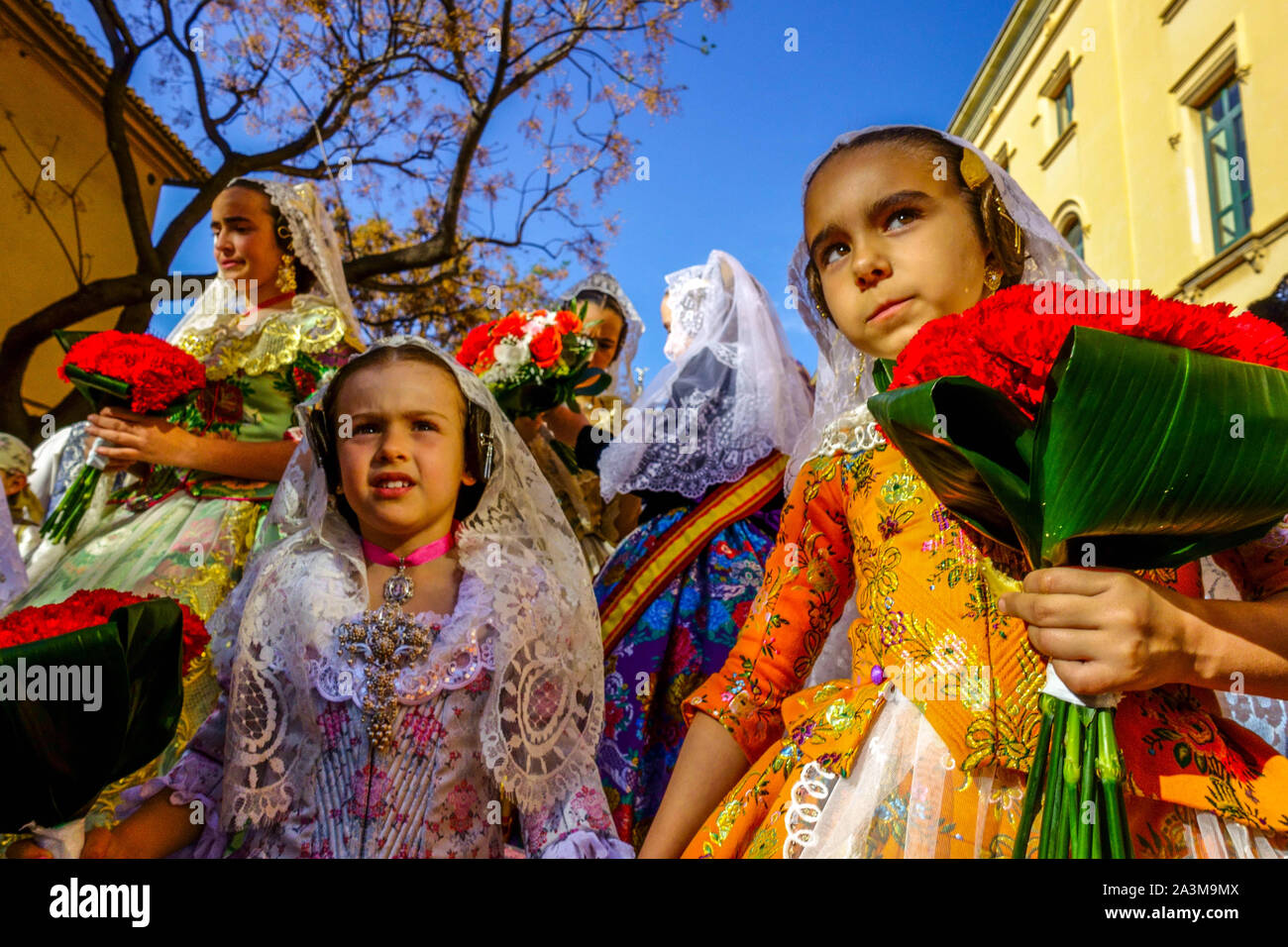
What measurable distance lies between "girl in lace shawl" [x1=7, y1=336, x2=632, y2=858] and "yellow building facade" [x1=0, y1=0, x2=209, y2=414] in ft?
9.43

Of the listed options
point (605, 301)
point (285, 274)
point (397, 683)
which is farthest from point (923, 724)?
point (605, 301)

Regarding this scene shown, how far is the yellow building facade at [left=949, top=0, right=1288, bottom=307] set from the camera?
3.01m

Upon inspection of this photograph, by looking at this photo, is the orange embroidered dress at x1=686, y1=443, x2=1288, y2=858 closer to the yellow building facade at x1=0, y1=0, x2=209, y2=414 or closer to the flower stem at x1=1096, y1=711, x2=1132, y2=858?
the flower stem at x1=1096, y1=711, x2=1132, y2=858

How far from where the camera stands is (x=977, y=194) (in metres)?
1.59

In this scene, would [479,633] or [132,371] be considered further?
[132,371]

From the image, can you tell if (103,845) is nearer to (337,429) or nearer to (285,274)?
(337,429)

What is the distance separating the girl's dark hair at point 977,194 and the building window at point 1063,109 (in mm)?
2919

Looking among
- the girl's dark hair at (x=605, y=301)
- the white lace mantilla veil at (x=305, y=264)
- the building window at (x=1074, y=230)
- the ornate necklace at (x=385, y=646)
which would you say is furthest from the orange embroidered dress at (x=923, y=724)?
the building window at (x=1074, y=230)

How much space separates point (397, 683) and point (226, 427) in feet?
5.16

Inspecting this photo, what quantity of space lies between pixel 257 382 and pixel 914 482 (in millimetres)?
2289

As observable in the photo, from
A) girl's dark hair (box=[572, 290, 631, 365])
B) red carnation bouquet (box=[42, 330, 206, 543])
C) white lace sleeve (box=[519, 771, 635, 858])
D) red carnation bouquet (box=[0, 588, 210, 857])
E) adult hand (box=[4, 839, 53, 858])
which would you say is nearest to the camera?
red carnation bouquet (box=[0, 588, 210, 857])

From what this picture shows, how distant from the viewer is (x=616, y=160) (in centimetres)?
477

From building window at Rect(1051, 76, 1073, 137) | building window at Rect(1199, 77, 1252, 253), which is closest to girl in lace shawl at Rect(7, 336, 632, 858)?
building window at Rect(1199, 77, 1252, 253)
